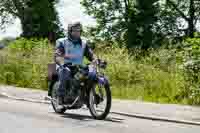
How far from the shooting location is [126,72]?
65.4 ft

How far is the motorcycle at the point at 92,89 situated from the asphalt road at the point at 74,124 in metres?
0.23

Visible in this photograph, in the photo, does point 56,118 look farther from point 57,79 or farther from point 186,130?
point 186,130

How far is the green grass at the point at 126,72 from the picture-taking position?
52.9 feet

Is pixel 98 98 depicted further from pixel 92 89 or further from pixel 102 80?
pixel 102 80

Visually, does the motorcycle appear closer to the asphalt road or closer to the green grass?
the asphalt road

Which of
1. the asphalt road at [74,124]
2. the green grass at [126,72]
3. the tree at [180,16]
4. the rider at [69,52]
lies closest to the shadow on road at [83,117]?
the asphalt road at [74,124]

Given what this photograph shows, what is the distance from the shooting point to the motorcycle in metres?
11.7

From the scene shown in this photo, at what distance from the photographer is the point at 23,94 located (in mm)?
18406

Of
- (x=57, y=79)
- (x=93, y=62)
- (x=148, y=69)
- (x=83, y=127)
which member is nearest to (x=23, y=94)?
(x=148, y=69)

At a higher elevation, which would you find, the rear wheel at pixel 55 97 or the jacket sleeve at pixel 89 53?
the jacket sleeve at pixel 89 53

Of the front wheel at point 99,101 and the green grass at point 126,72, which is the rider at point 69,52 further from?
the green grass at point 126,72

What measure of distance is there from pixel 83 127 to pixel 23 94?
7838 millimetres

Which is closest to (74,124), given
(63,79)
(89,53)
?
(63,79)

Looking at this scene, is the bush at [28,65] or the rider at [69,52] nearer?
the rider at [69,52]
